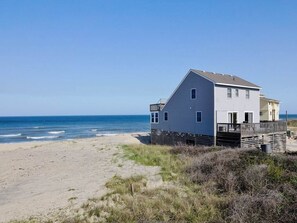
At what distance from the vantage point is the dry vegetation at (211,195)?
8352mm

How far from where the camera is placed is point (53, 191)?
41.7ft

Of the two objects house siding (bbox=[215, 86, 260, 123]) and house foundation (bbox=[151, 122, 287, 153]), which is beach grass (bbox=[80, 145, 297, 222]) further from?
house siding (bbox=[215, 86, 260, 123])

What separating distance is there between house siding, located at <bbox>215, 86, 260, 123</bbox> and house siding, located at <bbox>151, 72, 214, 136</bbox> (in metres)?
0.77

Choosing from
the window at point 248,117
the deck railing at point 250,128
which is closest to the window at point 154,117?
the deck railing at point 250,128

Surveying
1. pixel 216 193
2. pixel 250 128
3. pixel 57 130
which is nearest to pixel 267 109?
pixel 250 128

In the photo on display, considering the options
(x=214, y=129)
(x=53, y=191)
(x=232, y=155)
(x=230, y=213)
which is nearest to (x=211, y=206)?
(x=230, y=213)

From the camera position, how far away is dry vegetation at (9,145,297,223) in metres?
8.35

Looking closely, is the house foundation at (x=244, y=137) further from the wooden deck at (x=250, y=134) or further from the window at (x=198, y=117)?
the window at (x=198, y=117)

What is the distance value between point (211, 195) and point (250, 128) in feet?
53.4

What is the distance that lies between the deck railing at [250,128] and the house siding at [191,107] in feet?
3.99

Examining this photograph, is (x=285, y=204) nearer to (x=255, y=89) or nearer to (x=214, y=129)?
(x=214, y=129)

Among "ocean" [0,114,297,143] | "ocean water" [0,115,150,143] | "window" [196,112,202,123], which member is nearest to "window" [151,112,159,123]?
"window" [196,112,202,123]

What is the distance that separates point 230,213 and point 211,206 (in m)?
0.86

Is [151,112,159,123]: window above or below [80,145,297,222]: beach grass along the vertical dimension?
above
